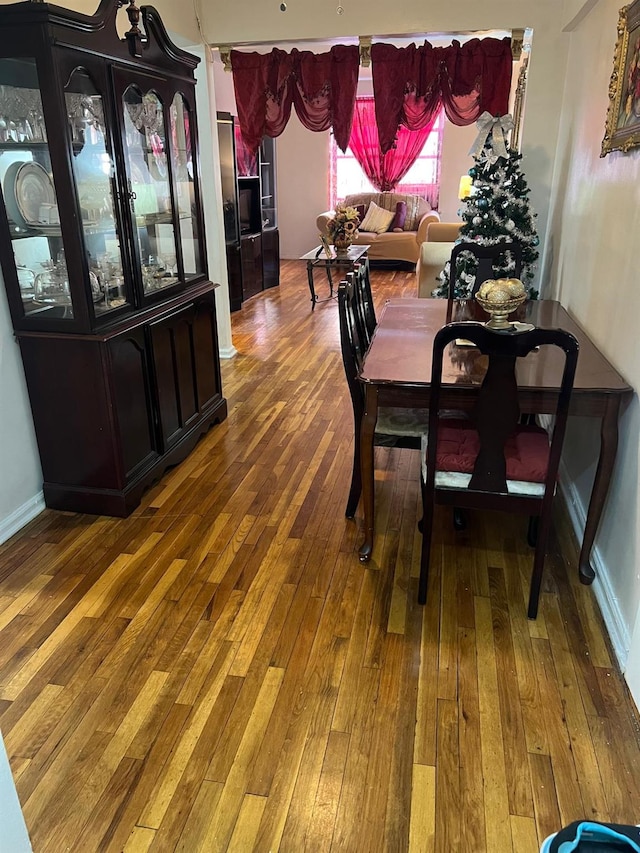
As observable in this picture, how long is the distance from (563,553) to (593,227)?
152 centimetres

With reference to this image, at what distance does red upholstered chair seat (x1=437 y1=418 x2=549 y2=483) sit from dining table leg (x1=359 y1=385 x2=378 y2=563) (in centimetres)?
26

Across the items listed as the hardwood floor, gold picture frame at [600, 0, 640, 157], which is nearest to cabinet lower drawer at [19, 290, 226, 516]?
the hardwood floor

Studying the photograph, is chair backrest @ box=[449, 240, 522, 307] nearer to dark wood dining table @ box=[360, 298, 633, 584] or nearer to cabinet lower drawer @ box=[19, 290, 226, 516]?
dark wood dining table @ box=[360, 298, 633, 584]

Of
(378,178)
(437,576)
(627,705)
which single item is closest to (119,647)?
(437,576)

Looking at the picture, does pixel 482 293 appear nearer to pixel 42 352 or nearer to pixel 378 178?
pixel 42 352

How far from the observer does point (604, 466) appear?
2158mm

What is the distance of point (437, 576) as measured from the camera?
2.46 m

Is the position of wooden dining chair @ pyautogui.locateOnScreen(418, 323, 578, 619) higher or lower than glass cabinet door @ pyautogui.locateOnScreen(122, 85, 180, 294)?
lower

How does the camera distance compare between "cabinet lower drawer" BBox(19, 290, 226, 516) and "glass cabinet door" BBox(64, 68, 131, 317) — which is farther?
"cabinet lower drawer" BBox(19, 290, 226, 516)

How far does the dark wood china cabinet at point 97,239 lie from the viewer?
93.3 inches

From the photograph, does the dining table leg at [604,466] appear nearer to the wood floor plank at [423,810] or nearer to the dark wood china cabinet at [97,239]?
the wood floor plank at [423,810]

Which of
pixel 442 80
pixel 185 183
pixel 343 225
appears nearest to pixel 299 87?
pixel 442 80

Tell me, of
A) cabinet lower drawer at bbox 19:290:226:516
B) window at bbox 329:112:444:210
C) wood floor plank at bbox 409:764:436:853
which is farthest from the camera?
window at bbox 329:112:444:210

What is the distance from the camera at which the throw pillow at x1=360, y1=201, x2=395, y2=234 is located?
9.50 m
